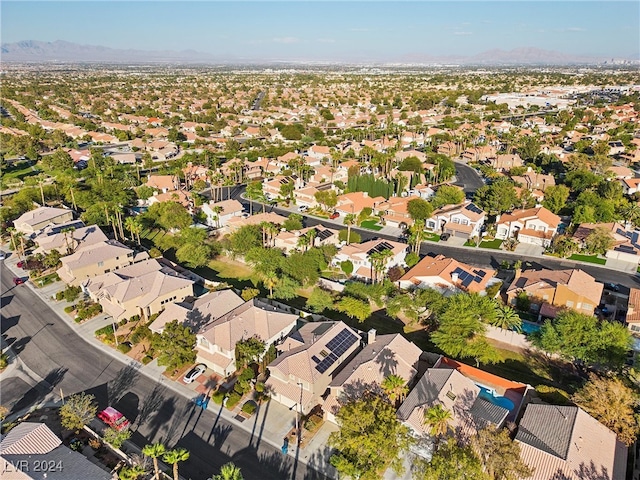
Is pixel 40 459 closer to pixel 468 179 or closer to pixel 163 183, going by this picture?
pixel 163 183

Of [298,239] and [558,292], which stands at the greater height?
[558,292]

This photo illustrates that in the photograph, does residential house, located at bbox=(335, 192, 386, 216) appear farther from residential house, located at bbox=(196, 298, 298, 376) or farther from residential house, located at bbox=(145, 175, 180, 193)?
residential house, located at bbox=(196, 298, 298, 376)

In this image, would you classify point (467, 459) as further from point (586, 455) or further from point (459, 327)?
point (459, 327)

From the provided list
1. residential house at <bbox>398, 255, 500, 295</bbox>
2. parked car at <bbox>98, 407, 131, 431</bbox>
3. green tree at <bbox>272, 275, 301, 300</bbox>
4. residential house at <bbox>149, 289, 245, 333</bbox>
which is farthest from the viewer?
green tree at <bbox>272, 275, 301, 300</bbox>

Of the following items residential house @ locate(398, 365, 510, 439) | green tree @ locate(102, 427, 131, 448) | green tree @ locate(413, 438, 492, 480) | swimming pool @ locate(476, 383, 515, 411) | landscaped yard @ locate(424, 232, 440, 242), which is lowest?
landscaped yard @ locate(424, 232, 440, 242)

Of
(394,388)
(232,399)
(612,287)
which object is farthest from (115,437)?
(612,287)

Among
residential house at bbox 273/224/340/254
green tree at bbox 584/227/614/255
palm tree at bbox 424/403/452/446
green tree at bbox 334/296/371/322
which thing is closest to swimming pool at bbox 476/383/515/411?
palm tree at bbox 424/403/452/446

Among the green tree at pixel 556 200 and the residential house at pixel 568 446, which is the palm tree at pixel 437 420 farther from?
the green tree at pixel 556 200
